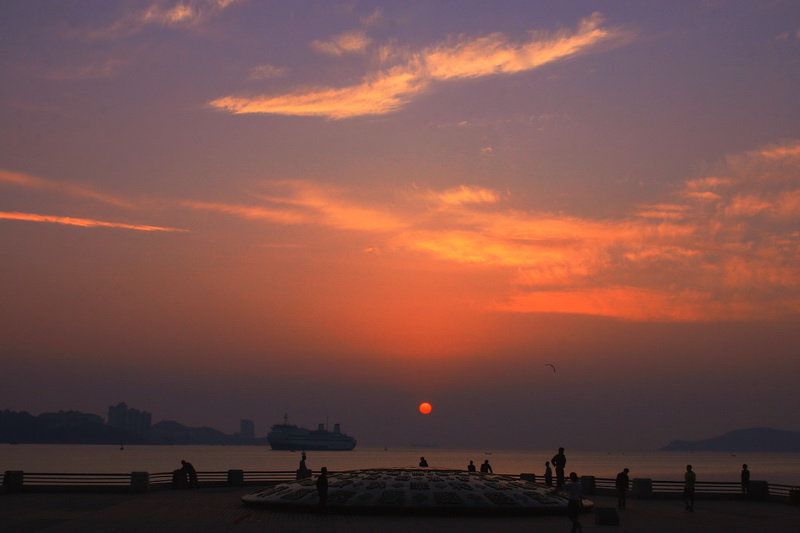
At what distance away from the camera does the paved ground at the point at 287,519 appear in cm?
2791

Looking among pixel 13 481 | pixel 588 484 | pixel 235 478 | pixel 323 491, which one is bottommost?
pixel 235 478

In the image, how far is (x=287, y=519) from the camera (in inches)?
1211

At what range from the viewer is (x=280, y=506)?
34.3 m

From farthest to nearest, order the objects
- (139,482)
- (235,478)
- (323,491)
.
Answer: (235,478) → (139,482) → (323,491)

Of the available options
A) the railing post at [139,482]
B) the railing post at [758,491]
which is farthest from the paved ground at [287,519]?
the railing post at [758,491]

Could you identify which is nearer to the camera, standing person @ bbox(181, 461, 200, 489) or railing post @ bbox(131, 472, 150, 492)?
railing post @ bbox(131, 472, 150, 492)

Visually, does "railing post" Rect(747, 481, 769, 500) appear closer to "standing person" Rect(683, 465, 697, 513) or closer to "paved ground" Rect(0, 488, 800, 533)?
"paved ground" Rect(0, 488, 800, 533)

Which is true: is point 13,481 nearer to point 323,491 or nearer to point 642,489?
point 323,491

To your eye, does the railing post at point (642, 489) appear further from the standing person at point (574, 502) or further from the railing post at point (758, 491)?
the standing person at point (574, 502)

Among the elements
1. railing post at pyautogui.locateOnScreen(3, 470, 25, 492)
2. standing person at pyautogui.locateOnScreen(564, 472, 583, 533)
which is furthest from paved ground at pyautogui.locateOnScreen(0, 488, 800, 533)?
standing person at pyautogui.locateOnScreen(564, 472, 583, 533)

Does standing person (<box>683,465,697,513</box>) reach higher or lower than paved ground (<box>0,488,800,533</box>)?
higher

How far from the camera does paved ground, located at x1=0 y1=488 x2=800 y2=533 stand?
27.9 meters

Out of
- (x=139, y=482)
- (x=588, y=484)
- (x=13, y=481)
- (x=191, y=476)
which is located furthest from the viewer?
(x=588, y=484)

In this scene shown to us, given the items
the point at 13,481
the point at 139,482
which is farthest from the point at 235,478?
the point at 13,481
